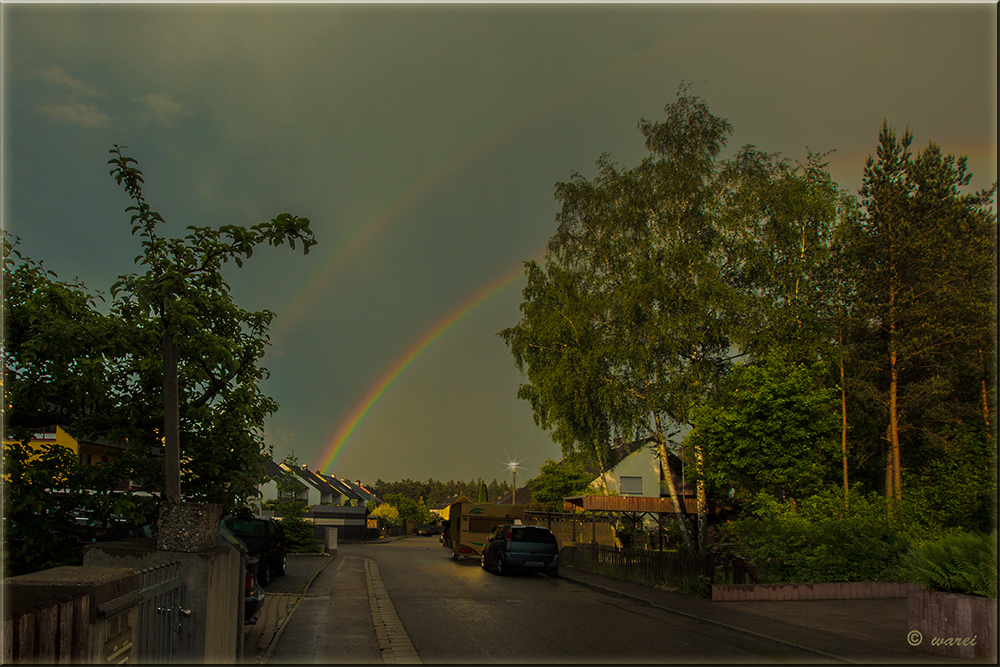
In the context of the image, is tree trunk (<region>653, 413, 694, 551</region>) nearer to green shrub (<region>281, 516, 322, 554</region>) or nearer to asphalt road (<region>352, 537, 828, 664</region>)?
asphalt road (<region>352, 537, 828, 664</region>)

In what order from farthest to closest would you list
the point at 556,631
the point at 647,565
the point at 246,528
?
the point at 647,565
the point at 246,528
the point at 556,631

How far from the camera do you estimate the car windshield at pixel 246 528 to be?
19141 millimetres

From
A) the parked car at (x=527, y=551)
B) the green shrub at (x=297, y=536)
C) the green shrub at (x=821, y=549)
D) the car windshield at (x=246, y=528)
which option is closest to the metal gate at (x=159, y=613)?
the car windshield at (x=246, y=528)

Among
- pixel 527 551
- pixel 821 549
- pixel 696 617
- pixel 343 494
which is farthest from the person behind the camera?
pixel 343 494

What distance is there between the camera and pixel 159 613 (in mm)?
5820

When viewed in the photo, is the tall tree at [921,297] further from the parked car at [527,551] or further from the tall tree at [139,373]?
the tall tree at [139,373]

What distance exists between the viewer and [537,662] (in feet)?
29.8

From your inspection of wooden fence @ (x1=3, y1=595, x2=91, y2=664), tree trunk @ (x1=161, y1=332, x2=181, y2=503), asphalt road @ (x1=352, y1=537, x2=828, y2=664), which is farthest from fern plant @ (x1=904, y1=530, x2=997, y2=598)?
wooden fence @ (x1=3, y1=595, x2=91, y2=664)

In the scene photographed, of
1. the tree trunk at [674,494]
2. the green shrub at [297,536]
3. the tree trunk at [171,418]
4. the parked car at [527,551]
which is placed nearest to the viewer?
the tree trunk at [171,418]

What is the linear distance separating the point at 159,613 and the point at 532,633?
6.94 meters

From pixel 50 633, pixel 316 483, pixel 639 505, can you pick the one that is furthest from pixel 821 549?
pixel 316 483

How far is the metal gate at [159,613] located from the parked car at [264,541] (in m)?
12.0

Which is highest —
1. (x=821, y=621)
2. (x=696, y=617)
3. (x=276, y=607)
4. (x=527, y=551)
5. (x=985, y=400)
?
(x=985, y=400)

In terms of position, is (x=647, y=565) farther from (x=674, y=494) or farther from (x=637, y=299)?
(x=637, y=299)
